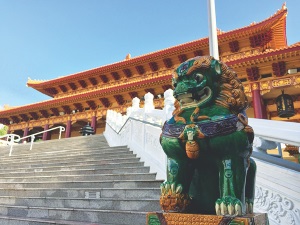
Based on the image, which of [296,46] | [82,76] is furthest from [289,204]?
[82,76]

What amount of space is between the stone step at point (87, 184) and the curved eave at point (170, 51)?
13.3 m

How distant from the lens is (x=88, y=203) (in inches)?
143

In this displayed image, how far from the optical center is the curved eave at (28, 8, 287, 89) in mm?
13586

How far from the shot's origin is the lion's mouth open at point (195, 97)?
146 cm

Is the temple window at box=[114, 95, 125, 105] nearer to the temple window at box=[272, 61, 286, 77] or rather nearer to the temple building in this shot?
the temple building

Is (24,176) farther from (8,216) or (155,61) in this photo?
(155,61)

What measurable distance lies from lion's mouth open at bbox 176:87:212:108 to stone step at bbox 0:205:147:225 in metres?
1.96

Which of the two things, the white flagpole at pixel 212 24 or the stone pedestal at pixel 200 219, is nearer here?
the stone pedestal at pixel 200 219

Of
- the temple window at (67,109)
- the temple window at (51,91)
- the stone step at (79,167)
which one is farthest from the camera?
the temple window at (51,91)

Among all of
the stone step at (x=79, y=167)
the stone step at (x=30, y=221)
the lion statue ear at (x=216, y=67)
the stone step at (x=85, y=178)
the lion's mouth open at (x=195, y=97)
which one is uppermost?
the lion statue ear at (x=216, y=67)

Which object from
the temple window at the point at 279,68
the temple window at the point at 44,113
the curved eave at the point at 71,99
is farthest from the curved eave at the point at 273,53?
the temple window at the point at 44,113

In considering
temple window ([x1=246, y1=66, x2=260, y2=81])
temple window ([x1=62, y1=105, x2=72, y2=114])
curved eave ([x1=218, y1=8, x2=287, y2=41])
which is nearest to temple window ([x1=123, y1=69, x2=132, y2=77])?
temple window ([x1=62, y1=105, x2=72, y2=114])

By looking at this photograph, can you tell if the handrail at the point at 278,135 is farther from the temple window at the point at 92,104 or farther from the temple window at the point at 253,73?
the temple window at the point at 92,104

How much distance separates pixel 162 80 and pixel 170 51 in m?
3.75
